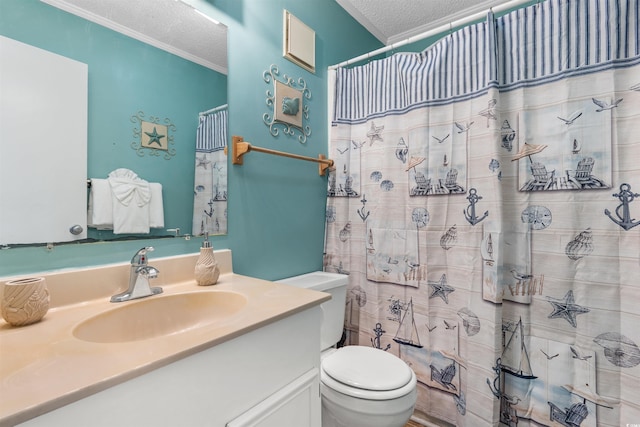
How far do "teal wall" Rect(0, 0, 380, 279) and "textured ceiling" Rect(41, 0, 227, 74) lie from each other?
0.04m

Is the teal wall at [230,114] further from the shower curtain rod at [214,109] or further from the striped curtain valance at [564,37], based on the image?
the striped curtain valance at [564,37]

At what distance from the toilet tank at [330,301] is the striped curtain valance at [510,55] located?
38.8 inches

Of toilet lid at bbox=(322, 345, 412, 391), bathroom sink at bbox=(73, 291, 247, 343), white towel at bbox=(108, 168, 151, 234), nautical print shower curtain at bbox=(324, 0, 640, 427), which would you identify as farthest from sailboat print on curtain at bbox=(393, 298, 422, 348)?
white towel at bbox=(108, 168, 151, 234)

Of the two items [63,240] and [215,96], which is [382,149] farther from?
[63,240]

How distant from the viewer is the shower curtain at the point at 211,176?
122 centimetres

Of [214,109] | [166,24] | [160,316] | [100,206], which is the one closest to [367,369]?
[160,316]

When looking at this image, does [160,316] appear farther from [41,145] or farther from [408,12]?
[408,12]

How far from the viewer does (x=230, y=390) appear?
70 cm

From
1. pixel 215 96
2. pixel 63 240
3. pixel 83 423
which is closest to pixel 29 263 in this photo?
pixel 63 240

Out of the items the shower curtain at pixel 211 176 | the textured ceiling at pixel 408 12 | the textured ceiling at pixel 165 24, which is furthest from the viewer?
the textured ceiling at pixel 408 12

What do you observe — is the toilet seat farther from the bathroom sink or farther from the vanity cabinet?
the bathroom sink

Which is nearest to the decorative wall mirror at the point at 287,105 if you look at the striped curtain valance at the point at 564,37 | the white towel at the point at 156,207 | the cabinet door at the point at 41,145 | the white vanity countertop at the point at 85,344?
the white towel at the point at 156,207

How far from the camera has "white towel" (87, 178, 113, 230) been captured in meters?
0.95

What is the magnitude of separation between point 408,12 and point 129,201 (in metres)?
2.09
